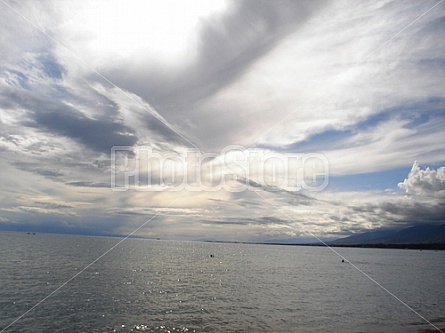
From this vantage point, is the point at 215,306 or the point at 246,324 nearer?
the point at 246,324

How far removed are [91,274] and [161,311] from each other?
40.6 m

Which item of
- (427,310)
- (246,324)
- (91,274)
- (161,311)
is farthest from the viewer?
(91,274)

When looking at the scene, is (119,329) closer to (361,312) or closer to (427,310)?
(361,312)

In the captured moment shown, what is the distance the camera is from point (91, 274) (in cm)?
7562

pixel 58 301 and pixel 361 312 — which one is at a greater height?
pixel 58 301

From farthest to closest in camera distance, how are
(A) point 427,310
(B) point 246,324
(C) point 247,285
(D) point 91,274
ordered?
(D) point 91,274 → (C) point 247,285 → (A) point 427,310 → (B) point 246,324

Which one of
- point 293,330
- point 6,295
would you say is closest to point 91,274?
point 6,295

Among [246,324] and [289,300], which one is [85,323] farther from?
[289,300]

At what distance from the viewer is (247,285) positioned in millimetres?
68625

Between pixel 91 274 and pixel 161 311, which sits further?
pixel 91 274

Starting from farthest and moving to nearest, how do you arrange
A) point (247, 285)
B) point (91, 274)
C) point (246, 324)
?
point (91, 274)
point (247, 285)
point (246, 324)

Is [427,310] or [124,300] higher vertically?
[124,300]

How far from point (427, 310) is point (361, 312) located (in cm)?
1247

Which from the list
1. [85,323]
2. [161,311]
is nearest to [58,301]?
[85,323]
